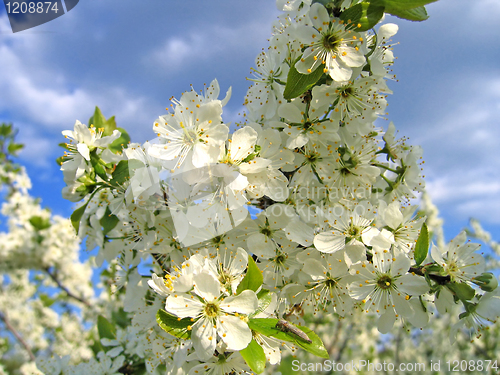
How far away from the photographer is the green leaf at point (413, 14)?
1634 mm

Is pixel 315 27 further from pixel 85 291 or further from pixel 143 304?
pixel 85 291

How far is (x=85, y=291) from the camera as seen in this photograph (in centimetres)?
675

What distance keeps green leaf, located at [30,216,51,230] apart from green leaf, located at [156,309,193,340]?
548 cm

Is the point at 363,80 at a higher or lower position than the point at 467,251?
higher

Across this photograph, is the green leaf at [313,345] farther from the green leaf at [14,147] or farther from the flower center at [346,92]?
the green leaf at [14,147]

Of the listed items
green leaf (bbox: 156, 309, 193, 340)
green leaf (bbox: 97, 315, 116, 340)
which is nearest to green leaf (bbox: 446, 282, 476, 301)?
green leaf (bbox: 156, 309, 193, 340)

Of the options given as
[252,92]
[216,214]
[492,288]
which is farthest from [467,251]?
[252,92]

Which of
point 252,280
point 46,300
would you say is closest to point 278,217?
point 252,280

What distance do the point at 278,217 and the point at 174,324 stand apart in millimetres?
749

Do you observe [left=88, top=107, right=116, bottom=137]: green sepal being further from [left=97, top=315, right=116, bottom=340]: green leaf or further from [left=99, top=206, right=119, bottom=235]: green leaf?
[left=97, top=315, right=116, bottom=340]: green leaf

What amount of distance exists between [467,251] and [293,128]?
1.13m

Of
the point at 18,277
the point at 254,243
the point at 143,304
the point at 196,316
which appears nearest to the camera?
the point at 196,316

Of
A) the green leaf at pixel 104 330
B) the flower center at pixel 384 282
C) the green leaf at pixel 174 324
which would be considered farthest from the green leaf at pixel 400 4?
the green leaf at pixel 104 330

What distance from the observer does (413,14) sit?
5.44 ft
